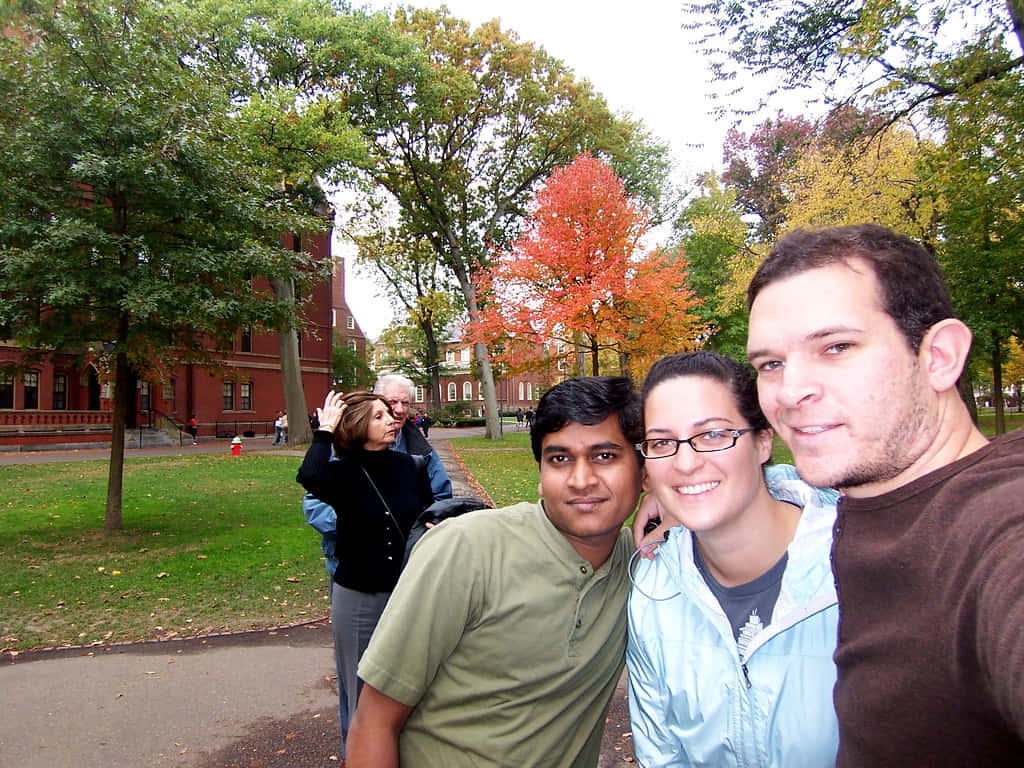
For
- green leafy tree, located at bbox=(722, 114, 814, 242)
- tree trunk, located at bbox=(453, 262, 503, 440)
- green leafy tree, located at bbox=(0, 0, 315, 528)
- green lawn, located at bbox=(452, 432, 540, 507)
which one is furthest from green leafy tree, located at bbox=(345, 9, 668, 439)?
green leafy tree, located at bbox=(0, 0, 315, 528)

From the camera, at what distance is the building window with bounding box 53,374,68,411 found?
102 ft

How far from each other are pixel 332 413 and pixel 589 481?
7.38ft

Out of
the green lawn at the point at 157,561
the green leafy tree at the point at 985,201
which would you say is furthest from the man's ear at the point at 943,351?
the green leafy tree at the point at 985,201

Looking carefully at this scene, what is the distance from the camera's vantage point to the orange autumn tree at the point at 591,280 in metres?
19.1

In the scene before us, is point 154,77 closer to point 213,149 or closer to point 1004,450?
point 213,149

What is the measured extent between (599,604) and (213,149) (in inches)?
353

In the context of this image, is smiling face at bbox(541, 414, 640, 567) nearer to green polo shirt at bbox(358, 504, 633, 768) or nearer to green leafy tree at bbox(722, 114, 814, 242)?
green polo shirt at bbox(358, 504, 633, 768)

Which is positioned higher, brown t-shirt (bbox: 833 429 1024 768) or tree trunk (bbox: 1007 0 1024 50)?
tree trunk (bbox: 1007 0 1024 50)

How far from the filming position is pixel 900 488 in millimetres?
1137

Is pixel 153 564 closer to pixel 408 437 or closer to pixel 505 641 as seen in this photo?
pixel 408 437

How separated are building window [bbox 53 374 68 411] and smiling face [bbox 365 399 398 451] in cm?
3524

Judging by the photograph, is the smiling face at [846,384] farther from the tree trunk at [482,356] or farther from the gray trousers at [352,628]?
the tree trunk at [482,356]

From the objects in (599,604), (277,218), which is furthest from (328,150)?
(599,604)

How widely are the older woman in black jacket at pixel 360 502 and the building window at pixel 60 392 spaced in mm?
35164
